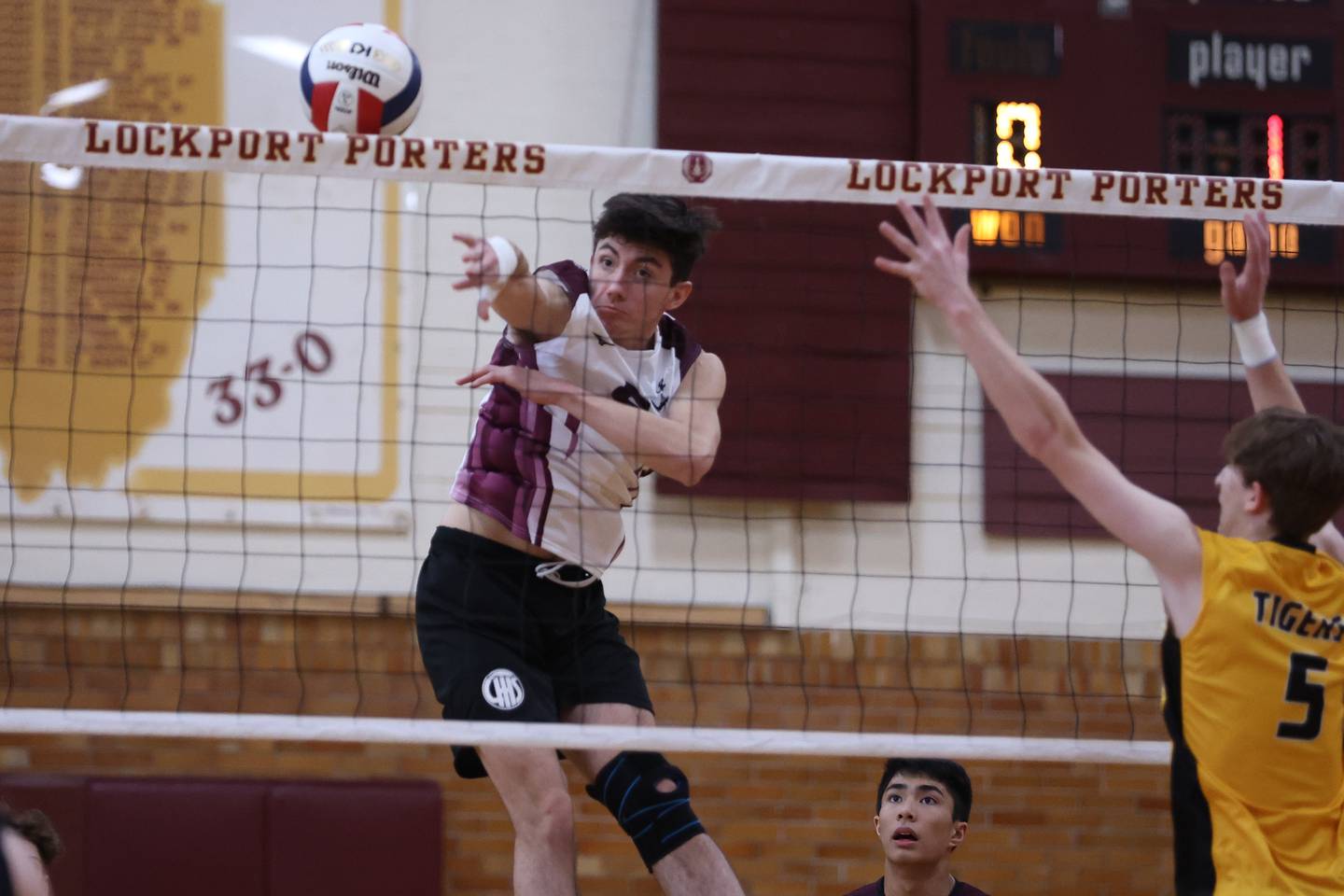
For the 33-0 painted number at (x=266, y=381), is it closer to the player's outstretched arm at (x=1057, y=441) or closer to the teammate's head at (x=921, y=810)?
the teammate's head at (x=921, y=810)

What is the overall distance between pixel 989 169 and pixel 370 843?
394cm

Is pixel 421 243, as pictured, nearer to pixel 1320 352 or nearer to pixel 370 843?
pixel 370 843

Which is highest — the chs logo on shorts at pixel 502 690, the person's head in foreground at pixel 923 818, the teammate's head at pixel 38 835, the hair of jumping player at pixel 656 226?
the hair of jumping player at pixel 656 226

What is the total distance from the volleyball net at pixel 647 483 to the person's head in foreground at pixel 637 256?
2.62m

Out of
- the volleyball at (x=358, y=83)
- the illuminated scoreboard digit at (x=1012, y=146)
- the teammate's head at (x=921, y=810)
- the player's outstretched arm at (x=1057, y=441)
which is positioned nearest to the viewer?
the player's outstretched arm at (x=1057, y=441)

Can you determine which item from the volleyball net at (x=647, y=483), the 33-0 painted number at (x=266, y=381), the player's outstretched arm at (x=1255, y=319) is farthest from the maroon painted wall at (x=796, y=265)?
the player's outstretched arm at (x=1255, y=319)

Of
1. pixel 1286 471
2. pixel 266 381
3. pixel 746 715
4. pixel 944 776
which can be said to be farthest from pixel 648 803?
pixel 266 381

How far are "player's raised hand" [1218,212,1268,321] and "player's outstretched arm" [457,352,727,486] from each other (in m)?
1.28

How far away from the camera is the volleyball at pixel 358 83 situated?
493cm

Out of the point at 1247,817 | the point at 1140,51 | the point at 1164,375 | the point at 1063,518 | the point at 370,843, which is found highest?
the point at 1140,51

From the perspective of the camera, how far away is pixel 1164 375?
25.4 ft

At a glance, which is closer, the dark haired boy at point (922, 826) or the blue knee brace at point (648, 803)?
the blue knee brace at point (648, 803)

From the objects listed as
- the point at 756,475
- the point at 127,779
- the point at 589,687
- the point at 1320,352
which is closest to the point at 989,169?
the point at 589,687

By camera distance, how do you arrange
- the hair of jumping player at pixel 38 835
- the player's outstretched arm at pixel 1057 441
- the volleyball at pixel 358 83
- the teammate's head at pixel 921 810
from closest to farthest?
the player's outstretched arm at pixel 1057 441 → the volleyball at pixel 358 83 → the teammate's head at pixel 921 810 → the hair of jumping player at pixel 38 835
